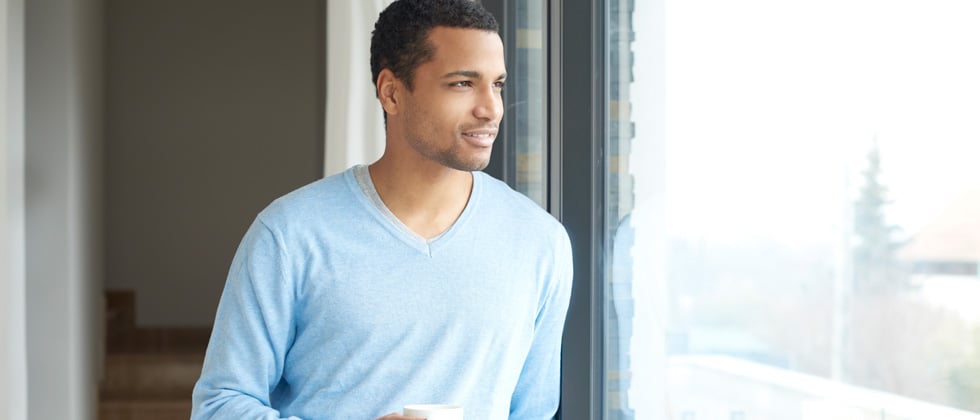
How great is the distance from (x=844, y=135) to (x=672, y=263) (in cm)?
46

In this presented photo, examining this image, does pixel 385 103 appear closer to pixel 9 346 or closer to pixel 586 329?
pixel 586 329

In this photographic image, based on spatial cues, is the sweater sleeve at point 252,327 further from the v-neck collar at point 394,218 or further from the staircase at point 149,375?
the staircase at point 149,375

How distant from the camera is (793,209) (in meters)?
1.21

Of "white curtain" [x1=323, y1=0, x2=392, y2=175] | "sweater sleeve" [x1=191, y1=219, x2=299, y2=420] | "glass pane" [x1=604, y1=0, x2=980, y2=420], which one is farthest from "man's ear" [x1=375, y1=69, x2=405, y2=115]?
"white curtain" [x1=323, y1=0, x2=392, y2=175]

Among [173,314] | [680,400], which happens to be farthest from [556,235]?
[173,314]

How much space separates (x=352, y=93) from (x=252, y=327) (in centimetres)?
109

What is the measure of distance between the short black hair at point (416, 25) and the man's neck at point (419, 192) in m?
0.12

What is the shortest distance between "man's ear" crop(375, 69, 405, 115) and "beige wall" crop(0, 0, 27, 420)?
2.41 m

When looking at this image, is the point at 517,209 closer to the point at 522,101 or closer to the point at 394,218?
the point at 394,218

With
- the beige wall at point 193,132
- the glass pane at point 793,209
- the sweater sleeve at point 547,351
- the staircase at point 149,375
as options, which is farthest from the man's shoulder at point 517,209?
the beige wall at point 193,132

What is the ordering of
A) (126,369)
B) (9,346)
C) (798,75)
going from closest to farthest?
1. (798,75)
2. (9,346)
3. (126,369)

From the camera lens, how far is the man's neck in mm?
1443

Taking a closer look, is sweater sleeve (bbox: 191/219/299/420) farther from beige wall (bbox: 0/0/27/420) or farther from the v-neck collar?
beige wall (bbox: 0/0/27/420)

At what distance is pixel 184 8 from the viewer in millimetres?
6570
